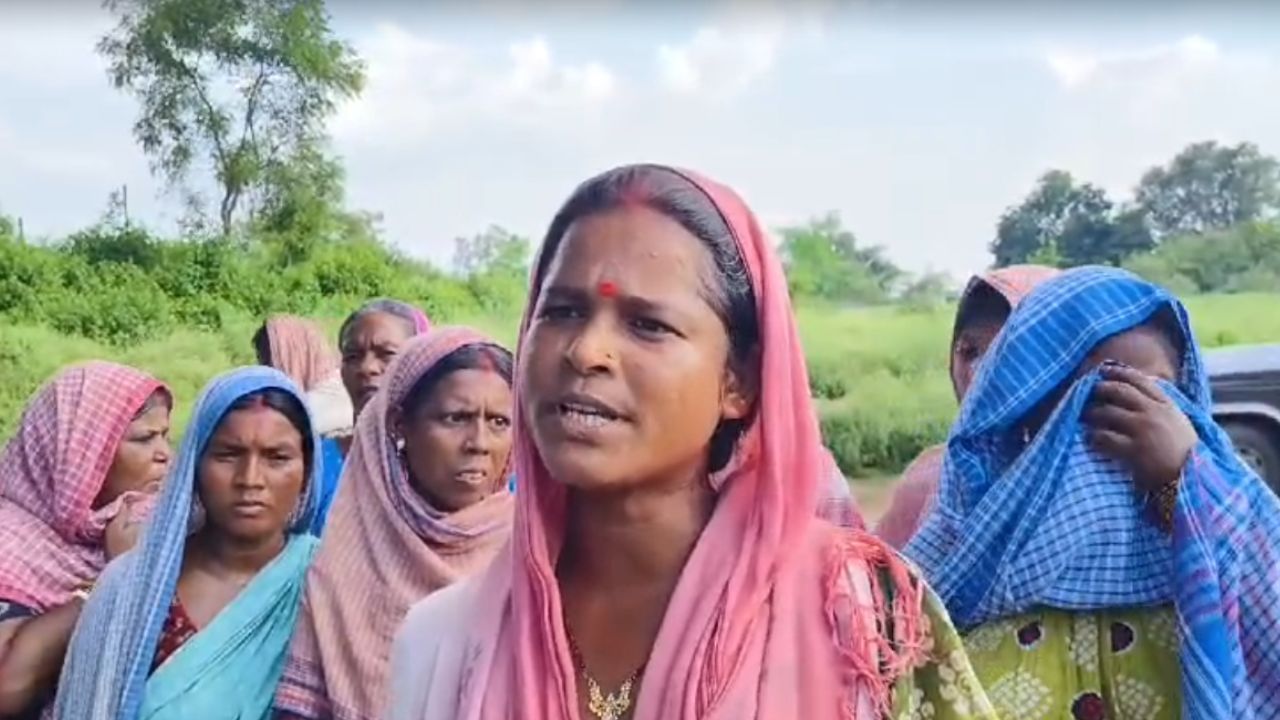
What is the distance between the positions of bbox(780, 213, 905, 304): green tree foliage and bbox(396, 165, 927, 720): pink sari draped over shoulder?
7.87m

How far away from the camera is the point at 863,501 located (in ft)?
28.4

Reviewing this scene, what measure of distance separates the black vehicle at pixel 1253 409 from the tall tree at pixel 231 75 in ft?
17.7

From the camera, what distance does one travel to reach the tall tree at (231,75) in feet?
30.9

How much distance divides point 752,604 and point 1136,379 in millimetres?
781

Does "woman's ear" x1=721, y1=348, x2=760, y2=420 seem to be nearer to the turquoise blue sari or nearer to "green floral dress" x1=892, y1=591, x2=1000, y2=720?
"green floral dress" x1=892, y1=591, x2=1000, y2=720

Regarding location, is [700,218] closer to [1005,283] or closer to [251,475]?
[251,475]

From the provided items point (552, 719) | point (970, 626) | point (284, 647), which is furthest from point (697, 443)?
point (284, 647)

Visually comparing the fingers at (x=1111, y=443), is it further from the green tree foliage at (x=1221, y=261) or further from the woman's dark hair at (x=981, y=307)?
the green tree foliage at (x=1221, y=261)

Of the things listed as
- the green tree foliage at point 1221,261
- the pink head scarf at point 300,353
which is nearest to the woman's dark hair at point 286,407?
the pink head scarf at point 300,353

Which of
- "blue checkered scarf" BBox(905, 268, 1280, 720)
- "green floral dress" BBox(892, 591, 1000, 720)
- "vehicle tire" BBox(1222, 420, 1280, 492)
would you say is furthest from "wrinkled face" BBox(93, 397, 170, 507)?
"vehicle tire" BBox(1222, 420, 1280, 492)

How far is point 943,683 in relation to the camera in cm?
151

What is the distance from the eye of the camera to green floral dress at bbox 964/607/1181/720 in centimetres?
194

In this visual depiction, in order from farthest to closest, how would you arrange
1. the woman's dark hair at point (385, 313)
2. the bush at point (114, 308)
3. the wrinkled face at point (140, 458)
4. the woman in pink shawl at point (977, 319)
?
the bush at point (114, 308) < the woman's dark hair at point (385, 313) < the wrinkled face at point (140, 458) < the woman in pink shawl at point (977, 319)

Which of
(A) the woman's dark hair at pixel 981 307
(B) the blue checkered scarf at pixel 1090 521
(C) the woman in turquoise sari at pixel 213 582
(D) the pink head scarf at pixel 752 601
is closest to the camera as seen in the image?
(D) the pink head scarf at pixel 752 601
